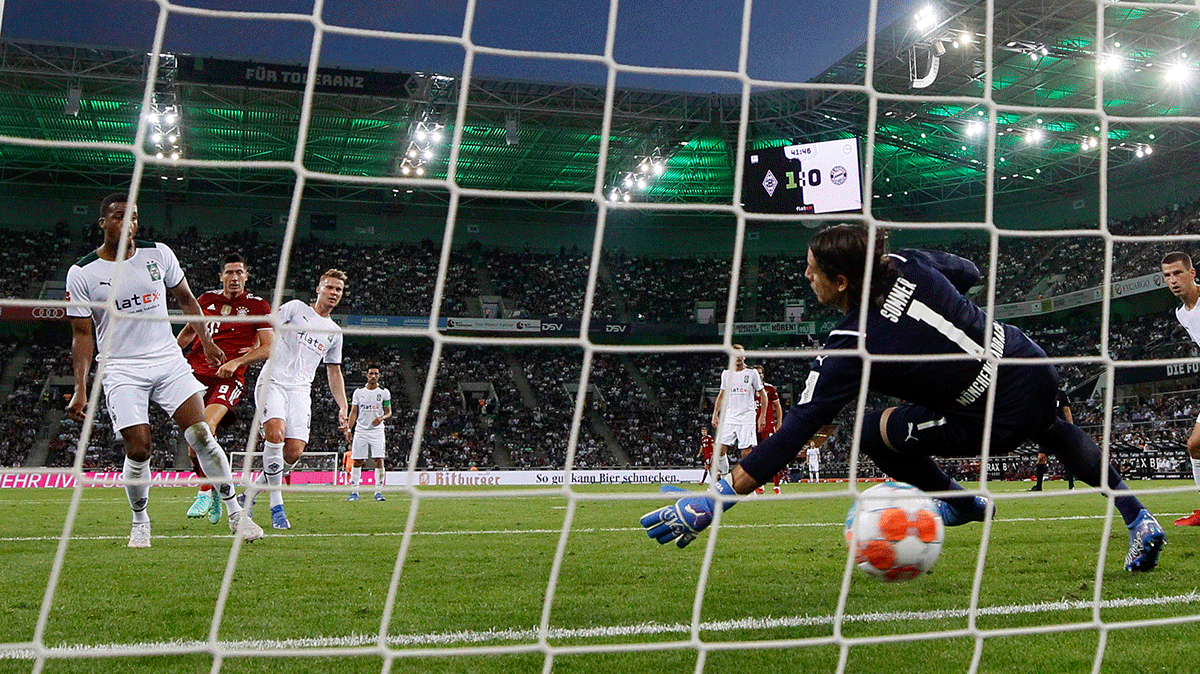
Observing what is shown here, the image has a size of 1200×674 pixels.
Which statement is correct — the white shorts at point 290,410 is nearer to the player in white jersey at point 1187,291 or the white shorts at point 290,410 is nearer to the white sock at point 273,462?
the white sock at point 273,462

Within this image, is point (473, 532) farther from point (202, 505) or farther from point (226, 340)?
point (226, 340)

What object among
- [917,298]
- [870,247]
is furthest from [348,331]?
[917,298]

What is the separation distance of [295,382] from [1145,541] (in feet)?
18.8

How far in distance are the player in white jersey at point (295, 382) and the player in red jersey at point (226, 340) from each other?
256 mm

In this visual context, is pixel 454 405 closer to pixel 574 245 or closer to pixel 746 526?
pixel 574 245

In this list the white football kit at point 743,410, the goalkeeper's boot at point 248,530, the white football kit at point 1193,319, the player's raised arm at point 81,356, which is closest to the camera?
the player's raised arm at point 81,356

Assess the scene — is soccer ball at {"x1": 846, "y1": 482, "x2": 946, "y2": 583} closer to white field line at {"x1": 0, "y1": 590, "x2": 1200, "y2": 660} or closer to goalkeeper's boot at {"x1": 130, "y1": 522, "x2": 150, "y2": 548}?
white field line at {"x1": 0, "y1": 590, "x2": 1200, "y2": 660}

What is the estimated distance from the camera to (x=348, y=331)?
8.24 feet

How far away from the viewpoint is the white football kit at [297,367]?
21.9 feet

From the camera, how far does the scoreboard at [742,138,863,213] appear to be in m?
16.6

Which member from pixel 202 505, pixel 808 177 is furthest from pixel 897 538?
pixel 808 177

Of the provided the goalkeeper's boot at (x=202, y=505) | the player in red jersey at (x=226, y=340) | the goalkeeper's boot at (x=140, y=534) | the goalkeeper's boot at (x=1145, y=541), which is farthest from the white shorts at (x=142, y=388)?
the goalkeeper's boot at (x=1145, y=541)

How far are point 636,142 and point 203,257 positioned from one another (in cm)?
1424

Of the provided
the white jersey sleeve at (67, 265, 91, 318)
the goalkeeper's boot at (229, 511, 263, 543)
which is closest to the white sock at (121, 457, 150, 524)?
the goalkeeper's boot at (229, 511, 263, 543)
